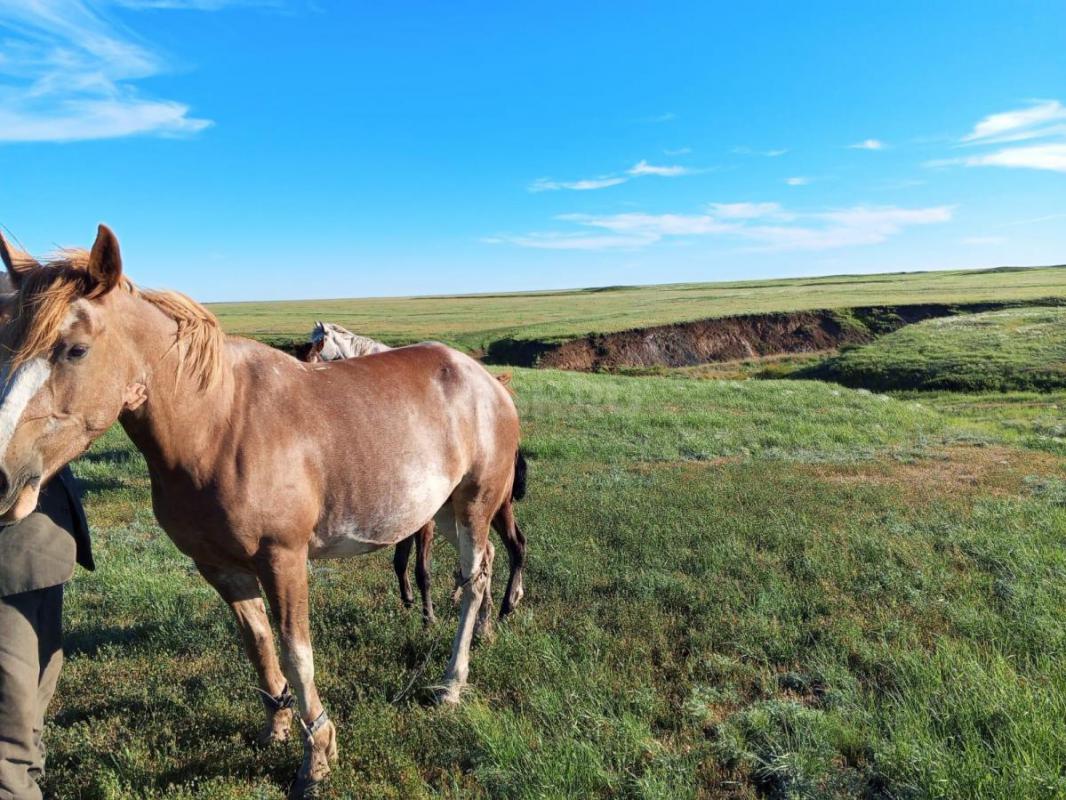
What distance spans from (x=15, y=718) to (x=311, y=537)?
1.32 metres

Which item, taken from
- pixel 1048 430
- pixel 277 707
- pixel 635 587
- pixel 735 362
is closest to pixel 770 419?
pixel 1048 430

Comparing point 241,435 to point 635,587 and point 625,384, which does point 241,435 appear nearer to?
point 635,587

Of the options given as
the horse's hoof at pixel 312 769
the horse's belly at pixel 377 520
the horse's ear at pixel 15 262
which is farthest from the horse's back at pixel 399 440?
the horse's ear at pixel 15 262

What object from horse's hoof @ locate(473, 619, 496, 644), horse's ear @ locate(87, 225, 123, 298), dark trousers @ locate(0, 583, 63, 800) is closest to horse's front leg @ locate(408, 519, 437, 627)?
horse's hoof @ locate(473, 619, 496, 644)

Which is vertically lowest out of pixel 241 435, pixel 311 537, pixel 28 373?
pixel 311 537

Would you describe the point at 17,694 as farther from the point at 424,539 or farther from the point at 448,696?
the point at 424,539

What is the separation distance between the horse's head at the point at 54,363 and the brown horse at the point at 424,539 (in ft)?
7.58

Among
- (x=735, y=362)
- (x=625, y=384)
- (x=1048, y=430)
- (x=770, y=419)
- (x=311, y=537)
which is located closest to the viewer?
(x=311, y=537)

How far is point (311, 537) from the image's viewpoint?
320 centimetres

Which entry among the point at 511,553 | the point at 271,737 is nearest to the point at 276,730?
the point at 271,737

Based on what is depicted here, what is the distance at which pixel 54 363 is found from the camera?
2258 millimetres

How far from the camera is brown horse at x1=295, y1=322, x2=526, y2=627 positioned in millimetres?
5145

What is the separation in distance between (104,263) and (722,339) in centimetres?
3654

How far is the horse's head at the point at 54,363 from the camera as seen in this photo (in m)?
2.17
